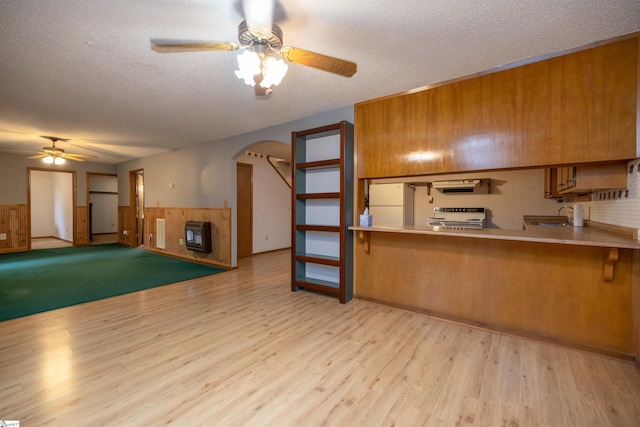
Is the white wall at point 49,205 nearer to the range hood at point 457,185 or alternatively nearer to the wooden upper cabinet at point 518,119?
the wooden upper cabinet at point 518,119

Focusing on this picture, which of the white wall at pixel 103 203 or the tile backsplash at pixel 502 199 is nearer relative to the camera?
the tile backsplash at pixel 502 199

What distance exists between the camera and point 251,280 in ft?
13.9

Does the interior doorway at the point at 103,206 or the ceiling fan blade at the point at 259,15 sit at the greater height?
the ceiling fan blade at the point at 259,15

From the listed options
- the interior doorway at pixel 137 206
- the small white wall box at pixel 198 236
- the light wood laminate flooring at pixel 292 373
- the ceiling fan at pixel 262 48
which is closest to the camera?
the light wood laminate flooring at pixel 292 373

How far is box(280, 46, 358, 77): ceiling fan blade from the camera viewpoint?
68.7 inches

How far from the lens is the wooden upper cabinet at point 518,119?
204 centimetres

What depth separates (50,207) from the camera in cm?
939

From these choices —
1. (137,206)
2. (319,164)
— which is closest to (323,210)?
(319,164)

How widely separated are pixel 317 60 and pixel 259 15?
1.39 ft

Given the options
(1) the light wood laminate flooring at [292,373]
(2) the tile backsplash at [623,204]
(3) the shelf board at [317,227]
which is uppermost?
(2) the tile backsplash at [623,204]

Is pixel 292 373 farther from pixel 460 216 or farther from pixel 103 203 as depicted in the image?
pixel 103 203

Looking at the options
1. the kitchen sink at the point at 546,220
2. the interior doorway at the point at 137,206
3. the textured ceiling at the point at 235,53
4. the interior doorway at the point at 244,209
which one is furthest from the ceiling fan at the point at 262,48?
the interior doorway at the point at 137,206

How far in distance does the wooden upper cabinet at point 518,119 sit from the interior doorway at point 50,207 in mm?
10070

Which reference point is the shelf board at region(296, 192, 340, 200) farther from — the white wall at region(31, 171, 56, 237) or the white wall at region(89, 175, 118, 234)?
the white wall at region(31, 171, 56, 237)
